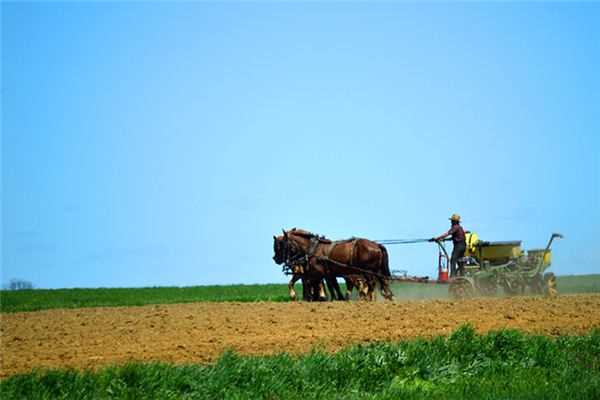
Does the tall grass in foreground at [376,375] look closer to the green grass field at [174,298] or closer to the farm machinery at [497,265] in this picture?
the farm machinery at [497,265]

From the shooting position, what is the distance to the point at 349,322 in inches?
650

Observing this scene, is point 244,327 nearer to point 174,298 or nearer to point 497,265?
point 497,265

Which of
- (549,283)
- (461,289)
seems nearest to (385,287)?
(461,289)

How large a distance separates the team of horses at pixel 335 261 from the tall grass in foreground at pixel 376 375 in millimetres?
10866

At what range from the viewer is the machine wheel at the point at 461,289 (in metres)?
23.1

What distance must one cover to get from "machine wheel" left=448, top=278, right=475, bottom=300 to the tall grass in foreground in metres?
9.44

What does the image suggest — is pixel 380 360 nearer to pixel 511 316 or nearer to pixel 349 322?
pixel 349 322

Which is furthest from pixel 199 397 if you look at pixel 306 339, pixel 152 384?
pixel 306 339

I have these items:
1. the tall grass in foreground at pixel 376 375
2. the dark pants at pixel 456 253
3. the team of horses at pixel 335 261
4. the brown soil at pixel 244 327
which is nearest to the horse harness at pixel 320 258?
the team of horses at pixel 335 261

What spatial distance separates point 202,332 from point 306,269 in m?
9.64

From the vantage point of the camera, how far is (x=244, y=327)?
53.2 ft

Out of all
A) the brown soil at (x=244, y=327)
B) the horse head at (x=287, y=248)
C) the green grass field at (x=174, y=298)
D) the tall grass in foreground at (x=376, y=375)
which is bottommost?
the tall grass in foreground at (x=376, y=375)

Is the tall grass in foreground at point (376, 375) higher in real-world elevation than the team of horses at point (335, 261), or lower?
lower

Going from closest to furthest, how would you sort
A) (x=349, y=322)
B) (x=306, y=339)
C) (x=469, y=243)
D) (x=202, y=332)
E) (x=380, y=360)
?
(x=380, y=360) < (x=306, y=339) < (x=202, y=332) < (x=349, y=322) < (x=469, y=243)
